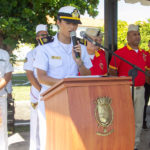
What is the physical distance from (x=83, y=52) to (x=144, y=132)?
141 inches

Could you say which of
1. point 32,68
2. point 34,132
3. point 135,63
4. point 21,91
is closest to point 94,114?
point 34,132

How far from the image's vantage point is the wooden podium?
182 cm

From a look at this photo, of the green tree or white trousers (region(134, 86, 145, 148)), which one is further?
the green tree

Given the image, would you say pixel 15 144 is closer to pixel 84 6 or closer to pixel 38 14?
pixel 38 14

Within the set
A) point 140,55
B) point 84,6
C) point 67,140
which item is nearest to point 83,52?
point 67,140

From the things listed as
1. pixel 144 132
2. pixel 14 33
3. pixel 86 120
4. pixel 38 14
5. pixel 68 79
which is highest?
pixel 38 14

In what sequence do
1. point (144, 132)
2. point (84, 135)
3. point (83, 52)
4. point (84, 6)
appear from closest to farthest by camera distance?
point (84, 135)
point (83, 52)
point (144, 132)
point (84, 6)

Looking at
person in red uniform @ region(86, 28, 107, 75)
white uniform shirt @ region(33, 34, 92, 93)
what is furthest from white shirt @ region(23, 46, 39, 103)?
white uniform shirt @ region(33, 34, 92, 93)

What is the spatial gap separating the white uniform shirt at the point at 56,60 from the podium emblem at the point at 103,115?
86cm

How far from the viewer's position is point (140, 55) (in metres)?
4.43

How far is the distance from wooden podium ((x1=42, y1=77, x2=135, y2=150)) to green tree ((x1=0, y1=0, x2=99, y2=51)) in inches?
113

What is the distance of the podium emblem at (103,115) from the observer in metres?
1.87

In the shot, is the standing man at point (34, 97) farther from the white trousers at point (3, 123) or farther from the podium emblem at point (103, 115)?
the podium emblem at point (103, 115)

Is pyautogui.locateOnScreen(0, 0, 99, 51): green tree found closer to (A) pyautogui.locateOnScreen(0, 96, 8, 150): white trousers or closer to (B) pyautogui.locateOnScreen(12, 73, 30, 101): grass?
(A) pyautogui.locateOnScreen(0, 96, 8, 150): white trousers
